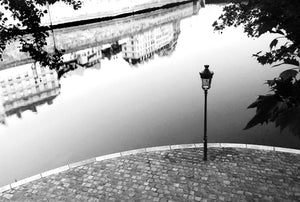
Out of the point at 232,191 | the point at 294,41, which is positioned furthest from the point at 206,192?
the point at 294,41

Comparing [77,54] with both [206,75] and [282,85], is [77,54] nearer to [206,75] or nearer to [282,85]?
[206,75]

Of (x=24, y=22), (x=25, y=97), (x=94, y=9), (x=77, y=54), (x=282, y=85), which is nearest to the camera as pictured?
(x=282, y=85)

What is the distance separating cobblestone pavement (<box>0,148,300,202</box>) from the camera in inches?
415

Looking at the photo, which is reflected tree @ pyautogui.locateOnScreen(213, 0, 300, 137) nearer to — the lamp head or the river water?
the lamp head

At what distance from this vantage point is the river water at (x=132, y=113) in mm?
16484

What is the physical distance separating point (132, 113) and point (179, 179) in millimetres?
10701

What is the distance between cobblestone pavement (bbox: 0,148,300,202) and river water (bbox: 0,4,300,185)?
6.01 feet

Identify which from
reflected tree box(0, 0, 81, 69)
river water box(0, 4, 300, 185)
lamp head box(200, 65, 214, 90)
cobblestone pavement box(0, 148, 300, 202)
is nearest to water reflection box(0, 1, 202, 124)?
river water box(0, 4, 300, 185)

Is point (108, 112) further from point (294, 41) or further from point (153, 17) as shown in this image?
point (153, 17)

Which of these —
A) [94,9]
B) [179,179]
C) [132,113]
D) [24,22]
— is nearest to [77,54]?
[132,113]

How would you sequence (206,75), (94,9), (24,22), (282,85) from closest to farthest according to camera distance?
(282,85), (24,22), (206,75), (94,9)

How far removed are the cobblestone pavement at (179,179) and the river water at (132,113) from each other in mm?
1833

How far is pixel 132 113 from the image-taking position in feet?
71.0

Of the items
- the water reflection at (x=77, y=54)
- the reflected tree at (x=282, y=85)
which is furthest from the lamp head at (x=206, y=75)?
the reflected tree at (x=282, y=85)
